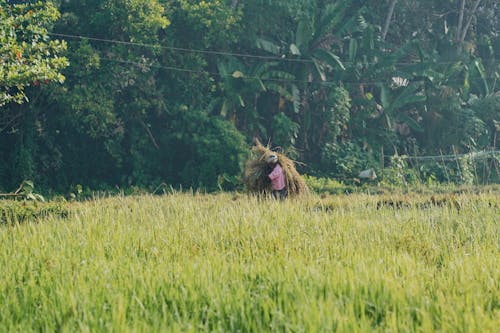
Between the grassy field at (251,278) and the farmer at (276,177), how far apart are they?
2960mm

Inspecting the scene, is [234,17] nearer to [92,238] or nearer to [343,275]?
[92,238]

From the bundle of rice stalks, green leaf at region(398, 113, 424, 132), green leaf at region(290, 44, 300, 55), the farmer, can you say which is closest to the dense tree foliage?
green leaf at region(398, 113, 424, 132)

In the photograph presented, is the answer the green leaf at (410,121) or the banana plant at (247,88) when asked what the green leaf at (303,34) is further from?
the green leaf at (410,121)

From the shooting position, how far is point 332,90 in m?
16.8

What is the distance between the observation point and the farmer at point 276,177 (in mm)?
8595

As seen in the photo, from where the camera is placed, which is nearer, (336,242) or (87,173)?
(336,242)

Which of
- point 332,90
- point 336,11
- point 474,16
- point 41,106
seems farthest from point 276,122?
point 474,16

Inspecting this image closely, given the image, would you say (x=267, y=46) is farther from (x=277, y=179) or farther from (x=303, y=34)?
(x=277, y=179)

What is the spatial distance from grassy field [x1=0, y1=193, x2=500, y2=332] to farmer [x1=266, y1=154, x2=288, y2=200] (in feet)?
9.71

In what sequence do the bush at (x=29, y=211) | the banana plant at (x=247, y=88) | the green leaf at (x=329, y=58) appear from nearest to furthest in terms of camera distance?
the bush at (x=29, y=211), the banana plant at (x=247, y=88), the green leaf at (x=329, y=58)

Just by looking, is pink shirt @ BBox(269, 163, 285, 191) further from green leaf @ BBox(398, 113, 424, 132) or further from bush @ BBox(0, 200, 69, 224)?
green leaf @ BBox(398, 113, 424, 132)

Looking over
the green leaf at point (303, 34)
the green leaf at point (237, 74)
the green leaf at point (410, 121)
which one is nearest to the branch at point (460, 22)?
the green leaf at point (410, 121)

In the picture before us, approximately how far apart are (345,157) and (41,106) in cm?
773

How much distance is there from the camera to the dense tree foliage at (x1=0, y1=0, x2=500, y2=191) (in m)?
14.3
